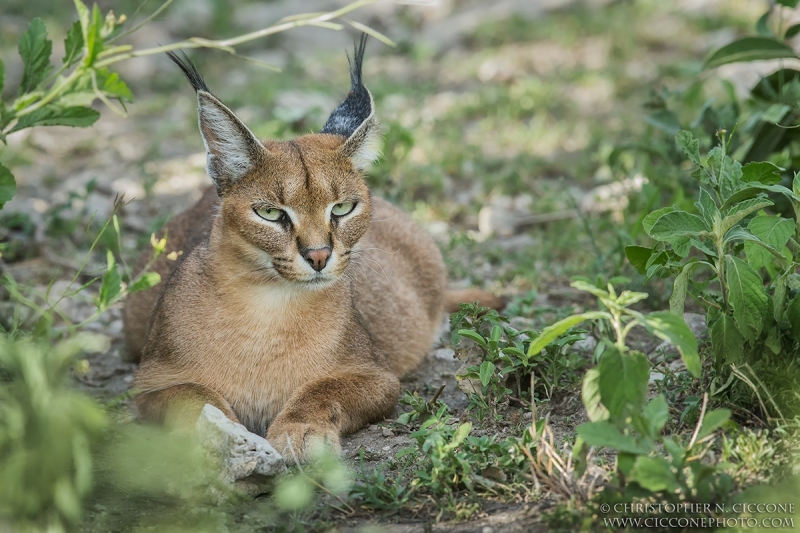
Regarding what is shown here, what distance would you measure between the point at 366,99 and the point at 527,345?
1.56 m

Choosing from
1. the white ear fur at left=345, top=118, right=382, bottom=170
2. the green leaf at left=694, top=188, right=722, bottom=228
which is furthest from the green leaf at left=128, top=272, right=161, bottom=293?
the green leaf at left=694, top=188, right=722, bottom=228

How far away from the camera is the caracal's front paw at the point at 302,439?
3.90 metres

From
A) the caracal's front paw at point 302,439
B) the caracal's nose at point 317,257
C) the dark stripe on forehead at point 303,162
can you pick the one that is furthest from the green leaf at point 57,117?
the caracal's front paw at point 302,439

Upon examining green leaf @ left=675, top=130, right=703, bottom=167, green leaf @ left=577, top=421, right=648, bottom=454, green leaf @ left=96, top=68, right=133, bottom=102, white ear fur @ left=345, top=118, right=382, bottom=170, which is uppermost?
green leaf @ left=96, top=68, right=133, bottom=102

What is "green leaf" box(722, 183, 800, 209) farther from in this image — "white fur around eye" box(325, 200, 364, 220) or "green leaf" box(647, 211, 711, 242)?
"white fur around eye" box(325, 200, 364, 220)

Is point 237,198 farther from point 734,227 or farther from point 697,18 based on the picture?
point 697,18

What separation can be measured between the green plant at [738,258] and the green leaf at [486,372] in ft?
2.72

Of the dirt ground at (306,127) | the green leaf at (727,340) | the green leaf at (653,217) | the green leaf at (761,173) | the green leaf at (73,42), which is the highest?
the green leaf at (73,42)

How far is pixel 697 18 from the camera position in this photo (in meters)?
11.0

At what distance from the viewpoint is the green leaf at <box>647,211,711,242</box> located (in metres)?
3.72

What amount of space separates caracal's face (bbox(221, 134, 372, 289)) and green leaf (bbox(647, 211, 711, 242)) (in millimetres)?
1436

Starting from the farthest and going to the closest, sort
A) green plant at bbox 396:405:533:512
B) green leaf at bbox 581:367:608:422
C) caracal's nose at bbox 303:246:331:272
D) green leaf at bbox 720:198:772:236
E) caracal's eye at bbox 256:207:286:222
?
caracal's eye at bbox 256:207:286:222
caracal's nose at bbox 303:246:331:272
green leaf at bbox 720:198:772:236
green plant at bbox 396:405:533:512
green leaf at bbox 581:367:608:422

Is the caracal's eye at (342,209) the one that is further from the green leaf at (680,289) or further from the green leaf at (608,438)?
the green leaf at (608,438)

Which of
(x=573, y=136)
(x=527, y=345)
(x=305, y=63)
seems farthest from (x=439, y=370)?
(x=305, y=63)
